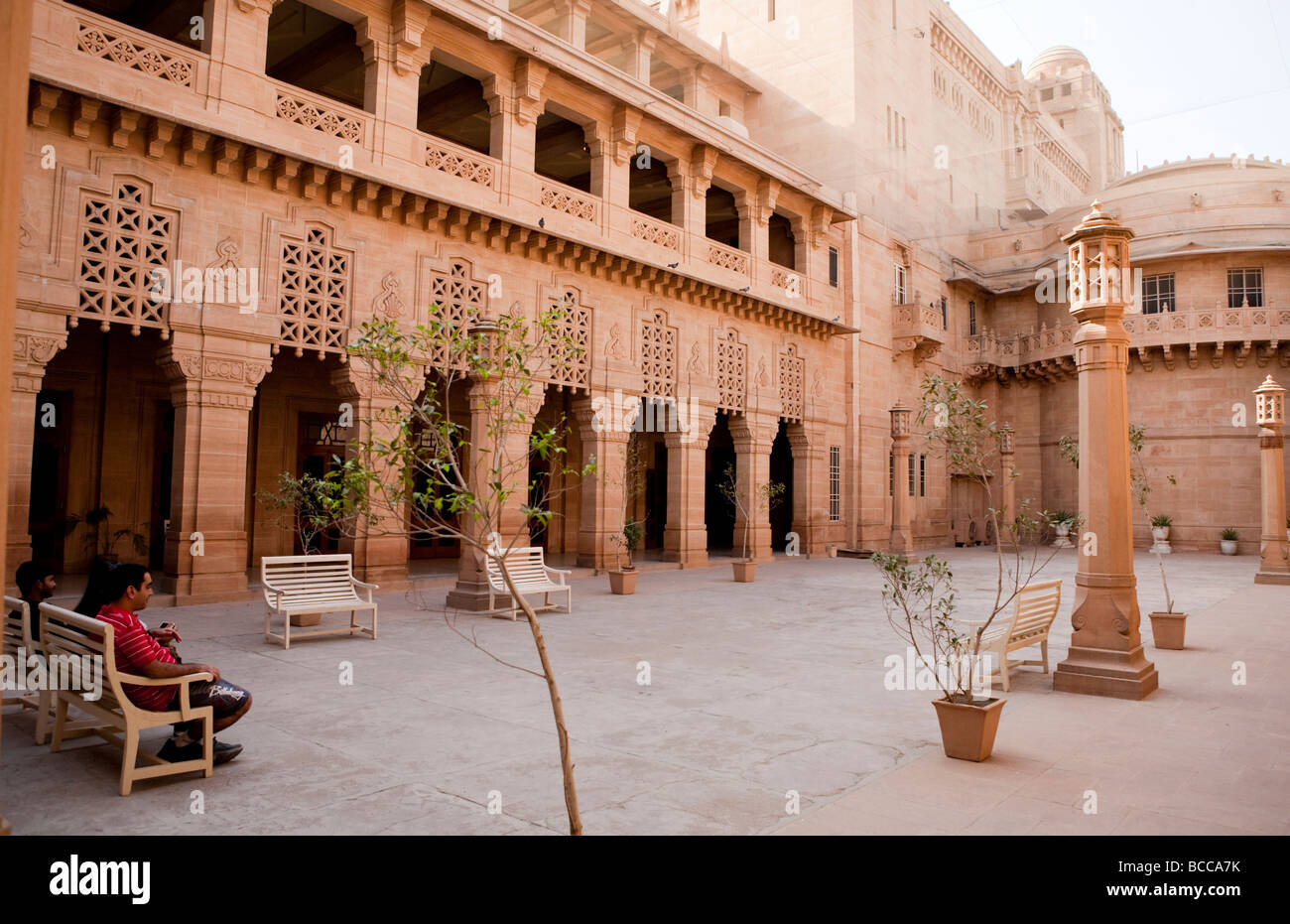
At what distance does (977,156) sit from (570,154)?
2166cm

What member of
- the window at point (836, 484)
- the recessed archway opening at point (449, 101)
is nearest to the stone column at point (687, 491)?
the window at point (836, 484)

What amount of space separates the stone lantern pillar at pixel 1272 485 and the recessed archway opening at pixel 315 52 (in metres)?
18.5

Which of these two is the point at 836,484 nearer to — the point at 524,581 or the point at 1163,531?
the point at 1163,531

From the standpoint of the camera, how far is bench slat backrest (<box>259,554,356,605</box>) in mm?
9320

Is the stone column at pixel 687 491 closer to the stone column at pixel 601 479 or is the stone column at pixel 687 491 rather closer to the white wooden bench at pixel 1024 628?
the stone column at pixel 601 479

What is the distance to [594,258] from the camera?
1695cm

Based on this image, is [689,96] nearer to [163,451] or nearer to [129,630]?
[163,451]

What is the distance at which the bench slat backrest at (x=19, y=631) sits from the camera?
17.8ft

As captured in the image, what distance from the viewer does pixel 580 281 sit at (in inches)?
671

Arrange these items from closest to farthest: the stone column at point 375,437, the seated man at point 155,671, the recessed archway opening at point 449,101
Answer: the seated man at point 155,671 → the stone column at point 375,437 → the recessed archway opening at point 449,101

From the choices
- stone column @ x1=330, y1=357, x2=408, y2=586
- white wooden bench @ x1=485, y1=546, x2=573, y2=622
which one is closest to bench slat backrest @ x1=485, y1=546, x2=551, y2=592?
white wooden bench @ x1=485, y1=546, x2=573, y2=622

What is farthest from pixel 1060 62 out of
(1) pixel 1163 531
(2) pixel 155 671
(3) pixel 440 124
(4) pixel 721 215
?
(2) pixel 155 671

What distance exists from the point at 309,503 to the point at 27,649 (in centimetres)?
635

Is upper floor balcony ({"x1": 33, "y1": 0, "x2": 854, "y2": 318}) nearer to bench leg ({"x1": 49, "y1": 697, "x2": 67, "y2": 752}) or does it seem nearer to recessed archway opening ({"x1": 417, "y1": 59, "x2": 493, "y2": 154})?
recessed archway opening ({"x1": 417, "y1": 59, "x2": 493, "y2": 154})
